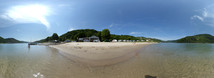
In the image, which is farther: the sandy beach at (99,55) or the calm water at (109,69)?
the sandy beach at (99,55)

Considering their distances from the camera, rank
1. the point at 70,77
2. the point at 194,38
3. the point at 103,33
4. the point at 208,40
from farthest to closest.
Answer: the point at 194,38 < the point at 208,40 < the point at 103,33 < the point at 70,77

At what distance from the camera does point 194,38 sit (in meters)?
106

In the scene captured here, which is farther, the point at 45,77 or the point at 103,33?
the point at 103,33

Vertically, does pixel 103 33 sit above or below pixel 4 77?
above

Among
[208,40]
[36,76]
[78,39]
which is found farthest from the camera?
[208,40]

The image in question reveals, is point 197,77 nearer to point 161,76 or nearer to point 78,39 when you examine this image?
point 161,76

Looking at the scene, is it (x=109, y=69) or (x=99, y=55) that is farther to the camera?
(x=99, y=55)

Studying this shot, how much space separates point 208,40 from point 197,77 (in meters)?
156

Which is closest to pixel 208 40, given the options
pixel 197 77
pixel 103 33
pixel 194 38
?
pixel 194 38

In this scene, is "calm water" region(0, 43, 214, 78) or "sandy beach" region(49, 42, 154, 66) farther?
"sandy beach" region(49, 42, 154, 66)

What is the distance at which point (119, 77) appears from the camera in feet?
10.5

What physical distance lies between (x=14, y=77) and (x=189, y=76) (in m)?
8.08

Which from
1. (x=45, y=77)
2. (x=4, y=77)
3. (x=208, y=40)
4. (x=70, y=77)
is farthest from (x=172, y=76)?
(x=208, y=40)

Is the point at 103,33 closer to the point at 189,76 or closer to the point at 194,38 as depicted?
the point at 189,76
